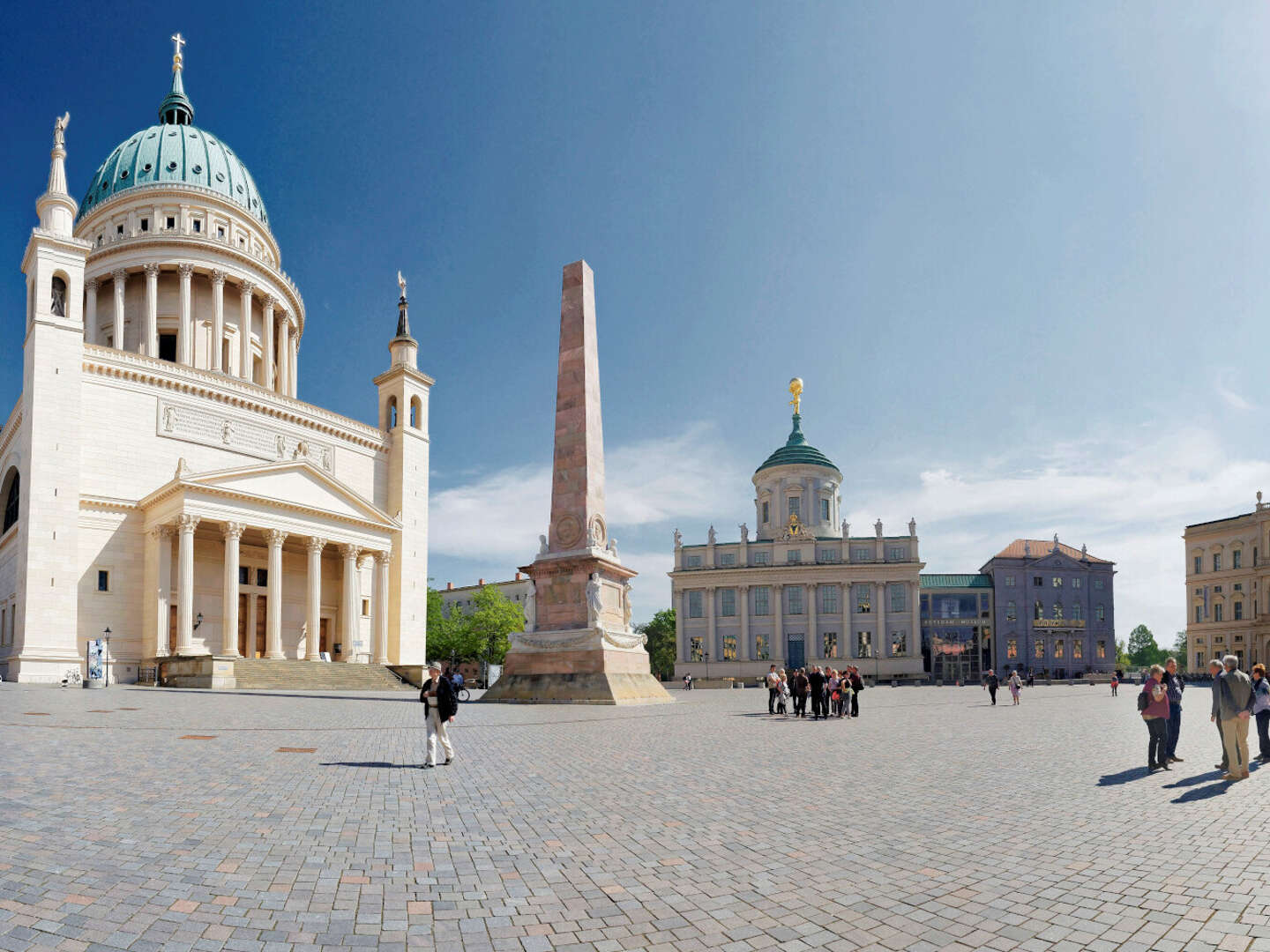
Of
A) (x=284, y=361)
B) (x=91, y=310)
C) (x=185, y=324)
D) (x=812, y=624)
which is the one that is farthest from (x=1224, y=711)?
(x=812, y=624)

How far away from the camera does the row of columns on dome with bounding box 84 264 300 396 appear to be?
195ft

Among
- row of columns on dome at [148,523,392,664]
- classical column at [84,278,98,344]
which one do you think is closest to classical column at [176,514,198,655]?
row of columns on dome at [148,523,392,664]

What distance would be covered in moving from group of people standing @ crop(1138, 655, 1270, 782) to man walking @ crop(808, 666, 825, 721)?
11.4 metres

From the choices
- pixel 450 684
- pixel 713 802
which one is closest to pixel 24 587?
pixel 450 684

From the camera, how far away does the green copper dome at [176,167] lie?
65.2m

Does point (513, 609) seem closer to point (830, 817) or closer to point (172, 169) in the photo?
point (172, 169)

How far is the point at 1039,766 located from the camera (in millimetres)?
12414

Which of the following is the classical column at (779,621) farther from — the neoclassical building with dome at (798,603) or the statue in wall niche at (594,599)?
the statue in wall niche at (594,599)

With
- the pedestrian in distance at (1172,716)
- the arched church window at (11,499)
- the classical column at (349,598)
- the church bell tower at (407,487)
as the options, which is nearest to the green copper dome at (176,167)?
the church bell tower at (407,487)

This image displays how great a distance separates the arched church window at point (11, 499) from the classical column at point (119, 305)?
1293 cm

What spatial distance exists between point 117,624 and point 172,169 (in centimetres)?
3877

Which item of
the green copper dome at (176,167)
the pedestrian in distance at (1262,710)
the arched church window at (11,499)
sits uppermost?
the green copper dome at (176,167)

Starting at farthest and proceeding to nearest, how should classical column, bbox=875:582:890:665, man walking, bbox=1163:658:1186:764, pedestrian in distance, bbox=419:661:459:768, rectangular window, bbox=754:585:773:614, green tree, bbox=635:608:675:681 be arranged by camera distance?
green tree, bbox=635:608:675:681, rectangular window, bbox=754:585:773:614, classical column, bbox=875:582:890:665, man walking, bbox=1163:658:1186:764, pedestrian in distance, bbox=419:661:459:768

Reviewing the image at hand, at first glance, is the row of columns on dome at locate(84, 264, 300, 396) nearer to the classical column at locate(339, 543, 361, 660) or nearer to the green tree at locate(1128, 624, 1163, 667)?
the classical column at locate(339, 543, 361, 660)
